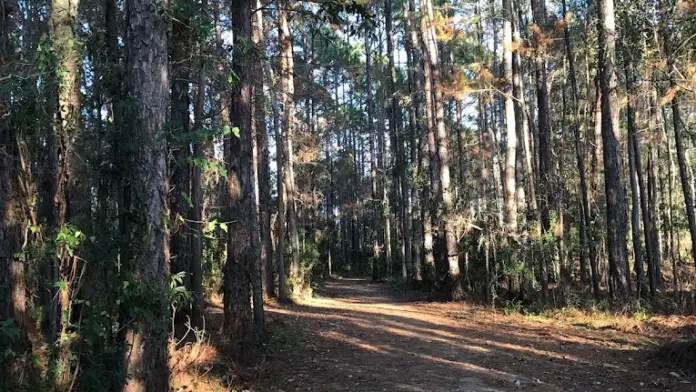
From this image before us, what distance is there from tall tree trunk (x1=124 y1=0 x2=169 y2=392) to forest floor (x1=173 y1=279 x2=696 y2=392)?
91.7 inches

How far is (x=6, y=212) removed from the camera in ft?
20.4

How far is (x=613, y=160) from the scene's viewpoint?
12898 mm

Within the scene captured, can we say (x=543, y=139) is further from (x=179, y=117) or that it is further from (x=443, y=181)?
(x=179, y=117)

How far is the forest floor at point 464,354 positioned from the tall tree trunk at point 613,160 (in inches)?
64.9

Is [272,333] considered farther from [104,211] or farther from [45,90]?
[45,90]

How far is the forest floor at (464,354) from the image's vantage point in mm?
7324

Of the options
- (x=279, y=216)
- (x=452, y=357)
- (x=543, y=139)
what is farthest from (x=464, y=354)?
(x=543, y=139)

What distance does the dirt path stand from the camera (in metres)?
7.30

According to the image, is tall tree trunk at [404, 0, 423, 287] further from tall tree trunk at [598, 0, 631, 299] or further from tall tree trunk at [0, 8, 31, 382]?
tall tree trunk at [0, 8, 31, 382]

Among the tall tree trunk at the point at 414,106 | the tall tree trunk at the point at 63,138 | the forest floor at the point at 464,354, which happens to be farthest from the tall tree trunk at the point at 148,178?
the tall tree trunk at the point at 414,106

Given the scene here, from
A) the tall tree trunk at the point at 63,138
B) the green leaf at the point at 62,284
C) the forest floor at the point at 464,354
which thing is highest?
the tall tree trunk at the point at 63,138

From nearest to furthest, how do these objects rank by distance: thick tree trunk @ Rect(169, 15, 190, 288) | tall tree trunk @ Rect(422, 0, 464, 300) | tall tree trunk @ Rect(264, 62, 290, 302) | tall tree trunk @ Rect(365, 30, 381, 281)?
thick tree trunk @ Rect(169, 15, 190, 288) < tall tree trunk @ Rect(264, 62, 290, 302) < tall tree trunk @ Rect(422, 0, 464, 300) < tall tree trunk @ Rect(365, 30, 381, 281)

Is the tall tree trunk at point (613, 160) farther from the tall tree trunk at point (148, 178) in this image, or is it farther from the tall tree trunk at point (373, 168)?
the tall tree trunk at point (373, 168)

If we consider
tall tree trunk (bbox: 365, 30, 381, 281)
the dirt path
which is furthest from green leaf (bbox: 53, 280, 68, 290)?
tall tree trunk (bbox: 365, 30, 381, 281)
